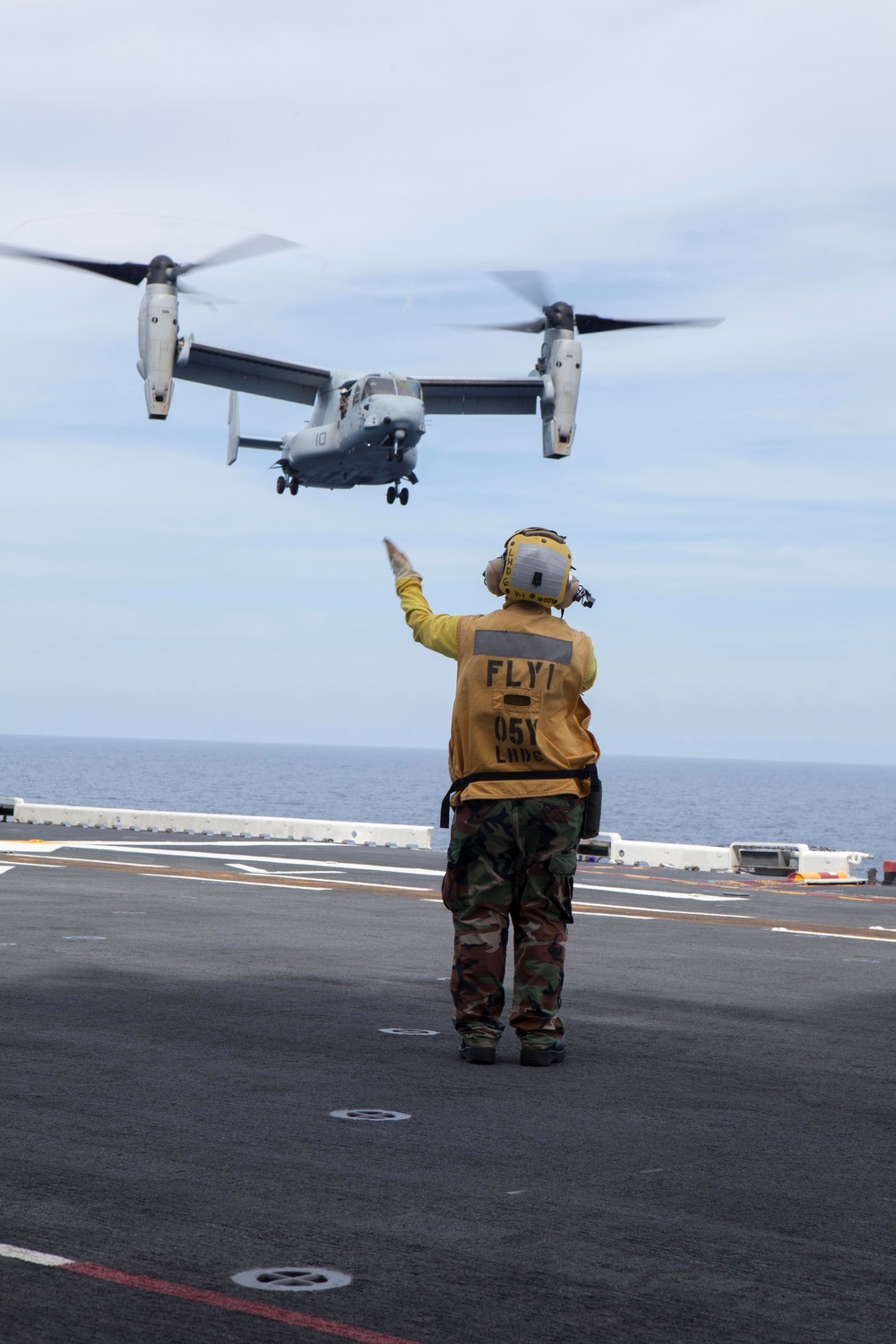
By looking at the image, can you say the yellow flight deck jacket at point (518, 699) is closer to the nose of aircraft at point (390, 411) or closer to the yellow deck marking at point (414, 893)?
the yellow deck marking at point (414, 893)

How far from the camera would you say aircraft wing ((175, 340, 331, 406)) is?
4541cm

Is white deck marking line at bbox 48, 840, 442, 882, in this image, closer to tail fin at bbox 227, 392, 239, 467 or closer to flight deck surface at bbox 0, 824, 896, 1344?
flight deck surface at bbox 0, 824, 896, 1344

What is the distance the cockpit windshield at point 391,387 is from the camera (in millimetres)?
38938

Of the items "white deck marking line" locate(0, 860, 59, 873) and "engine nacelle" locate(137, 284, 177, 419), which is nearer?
"white deck marking line" locate(0, 860, 59, 873)

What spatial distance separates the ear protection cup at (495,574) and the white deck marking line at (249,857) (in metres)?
13.2

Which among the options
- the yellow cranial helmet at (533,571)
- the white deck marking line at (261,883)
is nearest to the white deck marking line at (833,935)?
the white deck marking line at (261,883)

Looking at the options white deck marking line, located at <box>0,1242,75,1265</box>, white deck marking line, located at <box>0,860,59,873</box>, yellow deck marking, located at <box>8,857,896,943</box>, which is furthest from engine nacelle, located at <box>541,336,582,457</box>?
white deck marking line, located at <box>0,1242,75,1265</box>

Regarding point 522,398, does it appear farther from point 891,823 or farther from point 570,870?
point 891,823

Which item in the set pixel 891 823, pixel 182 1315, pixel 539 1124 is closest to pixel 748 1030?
pixel 539 1124

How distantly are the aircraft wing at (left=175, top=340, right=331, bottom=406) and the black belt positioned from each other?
39.4 meters

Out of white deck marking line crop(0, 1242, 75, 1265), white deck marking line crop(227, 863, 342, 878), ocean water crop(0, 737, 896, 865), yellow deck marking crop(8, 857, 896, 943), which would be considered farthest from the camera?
ocean water crop(0, 737, 896, 865)

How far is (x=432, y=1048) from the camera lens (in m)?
6.60

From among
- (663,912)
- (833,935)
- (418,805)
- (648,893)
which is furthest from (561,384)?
(418,805)

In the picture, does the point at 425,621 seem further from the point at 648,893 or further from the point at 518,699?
the point at 648,893
